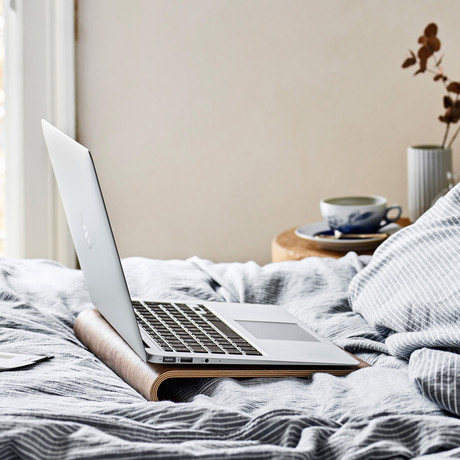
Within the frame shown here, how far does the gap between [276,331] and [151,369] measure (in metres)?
0.21

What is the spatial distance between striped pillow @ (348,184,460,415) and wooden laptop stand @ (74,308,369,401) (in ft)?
0.29

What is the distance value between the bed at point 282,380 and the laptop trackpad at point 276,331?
0.17 ft

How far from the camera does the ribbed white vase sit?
2012 millimetres

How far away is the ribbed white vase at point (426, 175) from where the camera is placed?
201cm

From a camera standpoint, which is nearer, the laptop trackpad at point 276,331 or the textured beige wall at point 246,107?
the laptop trackpad at point 276,331

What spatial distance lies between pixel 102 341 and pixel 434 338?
39 cm

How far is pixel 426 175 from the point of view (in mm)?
2014

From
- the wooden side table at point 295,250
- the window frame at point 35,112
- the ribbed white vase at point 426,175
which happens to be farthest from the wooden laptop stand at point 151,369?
the window frame at point 35,112

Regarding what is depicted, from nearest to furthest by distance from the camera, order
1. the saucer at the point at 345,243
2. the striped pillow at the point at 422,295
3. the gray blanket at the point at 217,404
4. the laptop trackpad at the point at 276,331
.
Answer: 1. the gray blanket at the point at 217,404
2. the striped pillow at the point at 422,295
3. the laptop trackpad at the point at 276,331
4. the saucer at the point at 345,243

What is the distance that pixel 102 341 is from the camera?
3.10 feet

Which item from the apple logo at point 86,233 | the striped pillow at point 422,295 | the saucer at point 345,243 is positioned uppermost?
the apple logo at point 86,233

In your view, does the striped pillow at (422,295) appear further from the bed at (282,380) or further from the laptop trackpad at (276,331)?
the laptop trackpad at (276,331)

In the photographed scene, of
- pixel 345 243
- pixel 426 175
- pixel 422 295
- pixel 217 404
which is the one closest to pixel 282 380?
pixel 217 404

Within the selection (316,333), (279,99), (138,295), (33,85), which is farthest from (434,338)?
(33,85)
